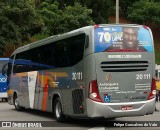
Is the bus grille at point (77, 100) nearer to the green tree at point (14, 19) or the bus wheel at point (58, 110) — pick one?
the bus wheel at point (58, 110)

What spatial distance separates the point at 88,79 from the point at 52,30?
34.8 m

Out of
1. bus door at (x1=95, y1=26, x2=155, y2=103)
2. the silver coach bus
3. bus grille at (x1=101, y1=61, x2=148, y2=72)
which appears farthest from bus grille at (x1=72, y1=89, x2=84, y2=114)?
bus grille at (x1=101, y1=61, x2=148, y2=72)

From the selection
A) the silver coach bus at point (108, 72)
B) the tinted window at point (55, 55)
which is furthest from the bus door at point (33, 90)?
Answer: the silver coach bus at point (108, 72)

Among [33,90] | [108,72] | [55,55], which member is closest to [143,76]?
[108,72]

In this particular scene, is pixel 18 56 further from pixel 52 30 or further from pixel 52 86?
pixel 52 30

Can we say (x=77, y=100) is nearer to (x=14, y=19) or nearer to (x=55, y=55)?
(x=55, y=55)

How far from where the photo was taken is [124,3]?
230ft

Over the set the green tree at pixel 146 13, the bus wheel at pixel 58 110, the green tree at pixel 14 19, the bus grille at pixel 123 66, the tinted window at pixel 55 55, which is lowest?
the bus wheel at pixel 58 110

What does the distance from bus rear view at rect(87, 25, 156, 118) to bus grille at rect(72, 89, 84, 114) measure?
0.48 metres

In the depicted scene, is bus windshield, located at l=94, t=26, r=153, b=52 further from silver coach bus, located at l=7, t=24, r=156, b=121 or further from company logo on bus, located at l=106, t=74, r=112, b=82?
company logo on bus, located at l=106, t=74, r=112, b=82

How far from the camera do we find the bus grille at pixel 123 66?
13.6 meters

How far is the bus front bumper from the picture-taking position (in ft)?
43.7

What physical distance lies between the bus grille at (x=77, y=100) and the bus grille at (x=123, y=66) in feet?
3.74

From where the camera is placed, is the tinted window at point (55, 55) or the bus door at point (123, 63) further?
the tinted window at point (55, 55)
